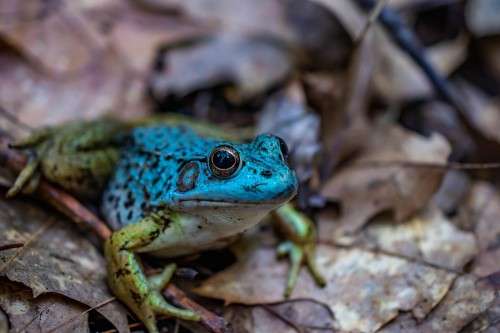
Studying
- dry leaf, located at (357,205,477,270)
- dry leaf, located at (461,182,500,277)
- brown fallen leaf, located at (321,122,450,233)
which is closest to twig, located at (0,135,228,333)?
brown fallen leaf, located at (321,122,450,233)

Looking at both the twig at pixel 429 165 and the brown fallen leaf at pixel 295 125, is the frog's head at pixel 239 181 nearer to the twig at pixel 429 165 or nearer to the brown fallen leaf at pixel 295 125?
the brown fallen leaf at pixel 295 125

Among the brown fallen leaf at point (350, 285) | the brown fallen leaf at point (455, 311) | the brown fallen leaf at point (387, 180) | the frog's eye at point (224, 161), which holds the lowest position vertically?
the brown fallen leaf at point (350, 285)

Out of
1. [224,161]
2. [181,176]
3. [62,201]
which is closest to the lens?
[224,161]

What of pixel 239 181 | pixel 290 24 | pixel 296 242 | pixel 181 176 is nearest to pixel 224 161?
pixel 239 181

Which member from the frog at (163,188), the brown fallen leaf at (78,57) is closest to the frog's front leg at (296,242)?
the frog at (163,188)

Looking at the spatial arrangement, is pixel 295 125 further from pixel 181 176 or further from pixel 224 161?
pixel 224 161

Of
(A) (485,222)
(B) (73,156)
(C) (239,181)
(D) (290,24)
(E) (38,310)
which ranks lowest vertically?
(A) (485,222)

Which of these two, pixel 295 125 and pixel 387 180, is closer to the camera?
pixel 387 180
